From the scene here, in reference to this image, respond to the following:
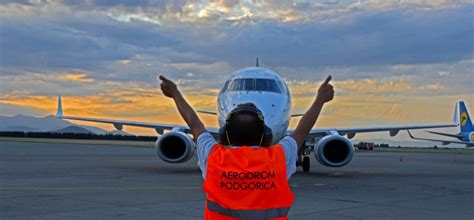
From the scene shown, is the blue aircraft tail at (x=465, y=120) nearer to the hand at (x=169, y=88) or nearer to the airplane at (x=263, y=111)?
the airplane at (x=263, y=111)

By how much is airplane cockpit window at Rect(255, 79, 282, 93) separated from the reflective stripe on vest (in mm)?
11772

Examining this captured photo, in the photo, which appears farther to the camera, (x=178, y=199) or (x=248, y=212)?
(x=178, y=199)

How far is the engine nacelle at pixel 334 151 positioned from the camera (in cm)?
1598

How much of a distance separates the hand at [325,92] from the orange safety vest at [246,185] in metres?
0.68

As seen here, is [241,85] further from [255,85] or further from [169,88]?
[169,88]

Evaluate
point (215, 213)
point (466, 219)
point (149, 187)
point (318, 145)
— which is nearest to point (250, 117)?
point (215, 213)

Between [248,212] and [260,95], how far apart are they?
11.5 meters

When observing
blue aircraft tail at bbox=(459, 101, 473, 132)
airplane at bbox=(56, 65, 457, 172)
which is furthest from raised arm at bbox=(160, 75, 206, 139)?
blue aircraft tail at bbox=(459, 101, 473, 132)

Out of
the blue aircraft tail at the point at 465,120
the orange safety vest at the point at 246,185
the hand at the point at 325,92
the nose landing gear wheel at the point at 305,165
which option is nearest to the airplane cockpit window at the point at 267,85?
the nose landing gear wheel at the point at 305,165

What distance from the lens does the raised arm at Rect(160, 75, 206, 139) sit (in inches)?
121

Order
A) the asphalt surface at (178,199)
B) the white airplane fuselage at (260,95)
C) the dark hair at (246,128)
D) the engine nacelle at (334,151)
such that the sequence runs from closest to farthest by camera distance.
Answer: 1. the dark hair at (246,128)
2. the asphalt surface at (178,199)
3. the white airplane fuselage at (260,95)
4. the engine nacelle at (334,151)

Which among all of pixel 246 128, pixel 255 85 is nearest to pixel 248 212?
pixel 246 128

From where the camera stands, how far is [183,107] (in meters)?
3.15

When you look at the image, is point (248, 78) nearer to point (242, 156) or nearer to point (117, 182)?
point (117, 182)
